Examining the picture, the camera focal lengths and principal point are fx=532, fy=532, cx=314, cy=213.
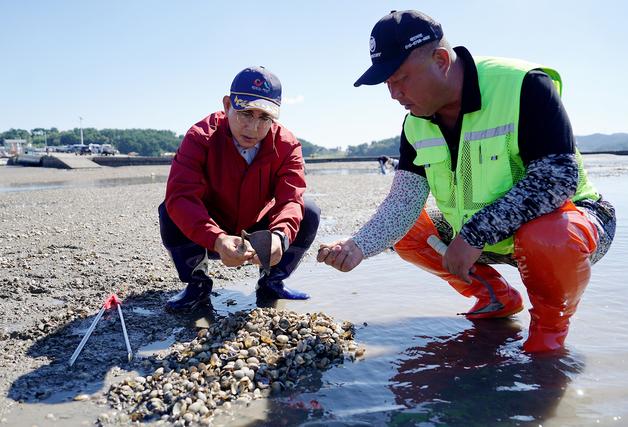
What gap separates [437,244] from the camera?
128 inches

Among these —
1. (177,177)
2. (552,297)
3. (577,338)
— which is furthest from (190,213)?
(577,338)

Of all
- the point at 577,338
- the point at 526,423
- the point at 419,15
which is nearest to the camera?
the point at 526,423

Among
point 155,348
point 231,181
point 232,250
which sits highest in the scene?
point 231,181

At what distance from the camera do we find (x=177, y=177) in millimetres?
3285

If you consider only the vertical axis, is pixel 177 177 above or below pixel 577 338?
above

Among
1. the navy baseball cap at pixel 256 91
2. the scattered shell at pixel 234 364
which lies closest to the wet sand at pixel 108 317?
the scattered shell at pixel 234 364

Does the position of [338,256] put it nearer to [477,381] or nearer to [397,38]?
[477,381]

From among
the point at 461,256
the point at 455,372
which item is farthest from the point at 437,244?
the point at 455,372

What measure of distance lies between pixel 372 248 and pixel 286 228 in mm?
563

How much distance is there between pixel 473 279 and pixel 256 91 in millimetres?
1767

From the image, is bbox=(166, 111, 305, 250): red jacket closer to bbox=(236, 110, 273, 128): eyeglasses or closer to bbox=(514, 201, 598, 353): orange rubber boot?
bbox=(236, 110, 273, 128): eyeglasses

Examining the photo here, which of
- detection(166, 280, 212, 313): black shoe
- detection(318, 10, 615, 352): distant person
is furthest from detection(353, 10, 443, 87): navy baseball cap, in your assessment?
detection(166, 280, 212, 313): black shoe

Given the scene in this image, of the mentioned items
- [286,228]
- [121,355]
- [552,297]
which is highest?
[286,228]

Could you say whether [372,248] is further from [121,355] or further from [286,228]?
[121,355]
